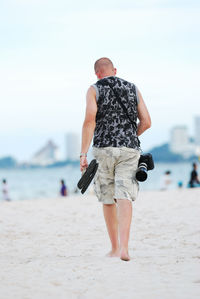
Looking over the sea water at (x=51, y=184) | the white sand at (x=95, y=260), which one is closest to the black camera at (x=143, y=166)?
the white sand at (x=95, y=260)

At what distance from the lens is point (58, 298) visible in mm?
3629

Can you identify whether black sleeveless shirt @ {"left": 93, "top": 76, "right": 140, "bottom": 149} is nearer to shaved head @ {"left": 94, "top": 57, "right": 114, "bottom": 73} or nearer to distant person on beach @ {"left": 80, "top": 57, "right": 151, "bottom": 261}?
distant person on beach @ {"left": 80, "top": 57, "right": 151, "bottom": 261}

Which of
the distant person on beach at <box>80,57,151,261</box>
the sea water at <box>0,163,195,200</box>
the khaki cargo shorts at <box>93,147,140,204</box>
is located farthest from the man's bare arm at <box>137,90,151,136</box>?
the sea water at <box>0,163,195,200</box>

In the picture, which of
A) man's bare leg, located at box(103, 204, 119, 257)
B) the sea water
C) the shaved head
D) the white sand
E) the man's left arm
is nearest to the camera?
the white sand

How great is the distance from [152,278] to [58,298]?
0.82m

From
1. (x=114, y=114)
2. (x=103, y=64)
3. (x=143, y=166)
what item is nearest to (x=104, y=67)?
(x=103, y=64)

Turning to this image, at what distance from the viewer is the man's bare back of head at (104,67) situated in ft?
16.2

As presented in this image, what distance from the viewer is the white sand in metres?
3.80

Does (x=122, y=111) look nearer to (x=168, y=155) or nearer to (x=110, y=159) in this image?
(x=110, y=159)

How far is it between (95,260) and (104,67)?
5.74 ft

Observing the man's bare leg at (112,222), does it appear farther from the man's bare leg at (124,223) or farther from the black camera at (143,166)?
the black camera at (143,166)

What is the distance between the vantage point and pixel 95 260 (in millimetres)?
4984

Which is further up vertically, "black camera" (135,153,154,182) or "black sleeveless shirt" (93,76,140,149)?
"black sleeveless shirt" (93,76,140,149)

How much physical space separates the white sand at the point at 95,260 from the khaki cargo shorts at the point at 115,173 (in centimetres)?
59
